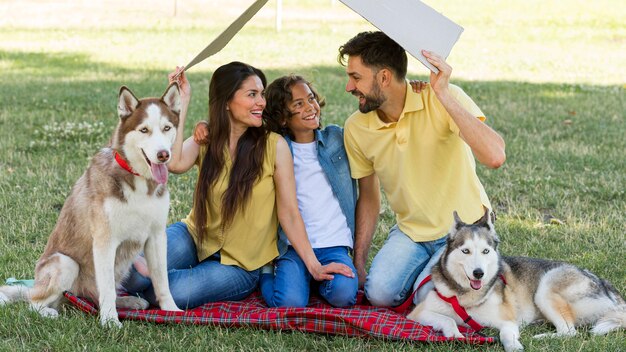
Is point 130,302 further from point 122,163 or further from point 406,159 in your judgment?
point 406,159

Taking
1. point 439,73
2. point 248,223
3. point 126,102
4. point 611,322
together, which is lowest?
point 611,322

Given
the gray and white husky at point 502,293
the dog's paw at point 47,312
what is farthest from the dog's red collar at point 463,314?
the dog's paw at point 47,312

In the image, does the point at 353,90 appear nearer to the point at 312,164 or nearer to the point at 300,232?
the point at 312,164

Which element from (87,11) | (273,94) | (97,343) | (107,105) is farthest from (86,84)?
(87,11)

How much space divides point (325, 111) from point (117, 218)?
23.1ft

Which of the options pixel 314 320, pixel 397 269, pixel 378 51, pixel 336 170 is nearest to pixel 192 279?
pixel 314 320

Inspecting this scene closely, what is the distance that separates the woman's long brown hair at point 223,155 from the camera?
5.31 meters

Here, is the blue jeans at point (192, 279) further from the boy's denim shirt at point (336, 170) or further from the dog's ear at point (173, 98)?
the dog's ear at point (173, 98)

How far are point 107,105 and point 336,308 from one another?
743 cm

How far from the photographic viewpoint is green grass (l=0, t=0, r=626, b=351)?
479 cm

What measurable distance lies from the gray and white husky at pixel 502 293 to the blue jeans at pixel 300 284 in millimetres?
470

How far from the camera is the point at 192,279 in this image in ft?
17.3

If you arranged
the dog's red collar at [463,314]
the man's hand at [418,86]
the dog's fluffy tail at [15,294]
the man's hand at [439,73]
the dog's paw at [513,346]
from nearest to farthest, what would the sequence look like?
the dog's paw at [513,346] < the man's hand at [439,73] < the dog's red collar at [463,314] < the dog's fluffy tail at [15,294] < the man's hand at [418,86]

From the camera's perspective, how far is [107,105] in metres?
11.8
